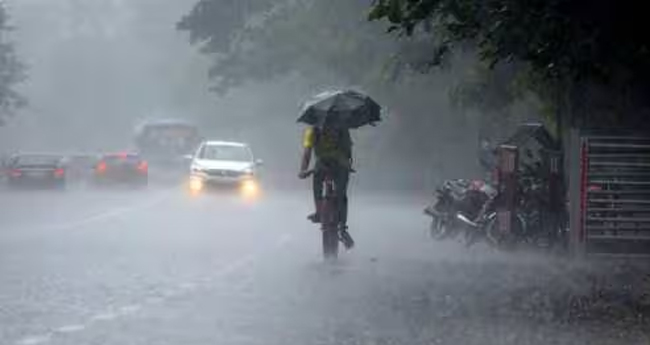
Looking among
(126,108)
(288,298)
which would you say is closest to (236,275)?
(288,298)

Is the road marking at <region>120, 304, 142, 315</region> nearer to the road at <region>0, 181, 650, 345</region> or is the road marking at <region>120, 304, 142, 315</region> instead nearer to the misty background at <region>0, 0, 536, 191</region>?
the road at <region>0, 181, 650, 345</region>

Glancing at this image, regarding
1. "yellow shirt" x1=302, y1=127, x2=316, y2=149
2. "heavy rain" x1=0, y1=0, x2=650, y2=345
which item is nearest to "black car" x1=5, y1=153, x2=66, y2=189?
"heavy rain" x1=0, y1=0, x2=650, y2=345

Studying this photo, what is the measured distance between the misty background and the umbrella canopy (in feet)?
53.9

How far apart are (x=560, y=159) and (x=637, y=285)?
513cm

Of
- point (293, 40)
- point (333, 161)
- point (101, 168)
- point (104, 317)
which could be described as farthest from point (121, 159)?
point (104, 317)

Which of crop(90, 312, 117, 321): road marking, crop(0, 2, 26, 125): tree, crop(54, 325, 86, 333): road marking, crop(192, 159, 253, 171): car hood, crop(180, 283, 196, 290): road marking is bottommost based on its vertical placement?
crop(54, 325, 86, 333): road marking

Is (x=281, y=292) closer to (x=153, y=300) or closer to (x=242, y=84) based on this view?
(x=153, y=300)

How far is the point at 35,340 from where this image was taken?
10977 mm

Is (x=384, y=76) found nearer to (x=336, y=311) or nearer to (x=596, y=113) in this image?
(x=596, y=113)

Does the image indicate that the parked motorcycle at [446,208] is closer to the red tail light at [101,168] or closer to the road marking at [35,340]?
the road marking at [35,340]

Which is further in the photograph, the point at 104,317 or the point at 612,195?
the point at 612,195

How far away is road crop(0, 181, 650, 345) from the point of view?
11695 mm

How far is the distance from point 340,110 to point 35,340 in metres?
9.15

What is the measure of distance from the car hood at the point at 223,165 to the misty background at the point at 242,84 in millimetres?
5394
